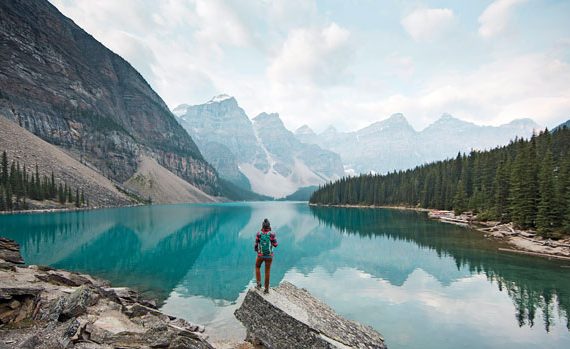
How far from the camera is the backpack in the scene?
49.6 ft

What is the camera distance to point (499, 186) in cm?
7312

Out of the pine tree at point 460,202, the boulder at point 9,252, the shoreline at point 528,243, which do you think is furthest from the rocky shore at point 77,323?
the pine tree at point 460,202

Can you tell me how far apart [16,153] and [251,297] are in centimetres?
16547

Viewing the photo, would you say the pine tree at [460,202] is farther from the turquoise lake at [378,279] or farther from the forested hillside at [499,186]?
the turquoise lake at [378,279]

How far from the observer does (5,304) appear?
523 inches

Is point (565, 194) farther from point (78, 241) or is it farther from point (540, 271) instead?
point (78, 241)

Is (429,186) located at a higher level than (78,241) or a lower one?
higher

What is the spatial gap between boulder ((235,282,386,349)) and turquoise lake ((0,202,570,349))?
5182 mm

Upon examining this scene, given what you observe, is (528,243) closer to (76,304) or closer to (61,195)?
(76,304)

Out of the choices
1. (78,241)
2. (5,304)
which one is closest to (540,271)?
(5,304)

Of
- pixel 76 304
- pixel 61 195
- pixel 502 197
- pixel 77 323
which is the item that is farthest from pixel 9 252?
pixel 61 195

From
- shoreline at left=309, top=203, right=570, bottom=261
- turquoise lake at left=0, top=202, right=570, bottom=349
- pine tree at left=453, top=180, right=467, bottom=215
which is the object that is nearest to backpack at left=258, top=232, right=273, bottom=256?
turquoise lake at left=0, top=202, right=570, bottom=349

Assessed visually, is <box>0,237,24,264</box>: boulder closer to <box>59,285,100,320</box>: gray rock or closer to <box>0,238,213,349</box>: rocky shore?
<box>0,238,213,349</box>: rocky shore

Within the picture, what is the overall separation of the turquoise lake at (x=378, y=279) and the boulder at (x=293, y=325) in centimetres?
518
